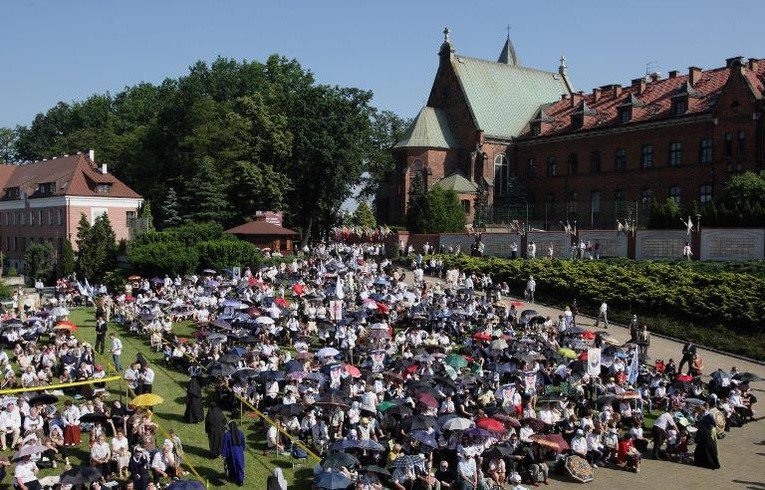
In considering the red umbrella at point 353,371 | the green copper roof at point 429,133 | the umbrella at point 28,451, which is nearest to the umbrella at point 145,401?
the umbrella at point 28,451

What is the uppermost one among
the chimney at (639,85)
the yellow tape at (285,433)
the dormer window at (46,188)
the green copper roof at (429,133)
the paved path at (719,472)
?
the chimney at (639,85)

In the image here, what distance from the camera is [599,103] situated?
66.9 m

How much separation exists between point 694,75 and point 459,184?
21.2 meters

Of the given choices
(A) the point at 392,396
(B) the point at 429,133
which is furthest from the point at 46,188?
(A) the point at 392,396

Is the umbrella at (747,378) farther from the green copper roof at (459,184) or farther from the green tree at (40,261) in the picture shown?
the green tree at (40,261)

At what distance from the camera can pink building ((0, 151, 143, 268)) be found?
222ft

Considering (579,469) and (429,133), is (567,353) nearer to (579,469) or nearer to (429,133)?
(579,469)

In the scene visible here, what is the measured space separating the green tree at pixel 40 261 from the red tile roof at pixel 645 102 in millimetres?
45375

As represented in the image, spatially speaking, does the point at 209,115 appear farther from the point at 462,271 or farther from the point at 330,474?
the point at 330,474

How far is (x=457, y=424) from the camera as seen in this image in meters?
16.9

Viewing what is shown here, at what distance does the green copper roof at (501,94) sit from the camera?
71.1 meters

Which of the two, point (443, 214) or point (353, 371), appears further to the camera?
point (443, 214)

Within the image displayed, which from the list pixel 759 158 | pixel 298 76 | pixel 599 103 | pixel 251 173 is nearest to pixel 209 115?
pixel 251 173

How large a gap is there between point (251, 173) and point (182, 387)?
39673 mm
